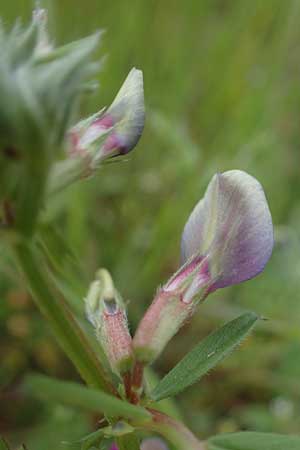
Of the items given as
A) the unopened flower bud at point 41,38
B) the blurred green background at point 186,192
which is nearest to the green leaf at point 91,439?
the unopened flower bud at point 41,38

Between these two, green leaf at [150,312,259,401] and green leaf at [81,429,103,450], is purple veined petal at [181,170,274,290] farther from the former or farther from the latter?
green leaf at [81,429,103,450]

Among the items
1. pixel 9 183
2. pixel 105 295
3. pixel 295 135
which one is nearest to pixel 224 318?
pixel 295 135

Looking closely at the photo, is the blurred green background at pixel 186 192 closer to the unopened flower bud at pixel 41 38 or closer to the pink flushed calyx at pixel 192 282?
the pink flushed calyx at pixel 192 282

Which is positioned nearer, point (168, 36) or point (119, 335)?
point (119, 335)

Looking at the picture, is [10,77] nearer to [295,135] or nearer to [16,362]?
[16,362]

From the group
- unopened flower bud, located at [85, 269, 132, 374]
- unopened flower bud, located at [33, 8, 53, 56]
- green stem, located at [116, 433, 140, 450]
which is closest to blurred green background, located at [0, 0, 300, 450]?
unopened flower bud, located at [85, 269, 132, 374]

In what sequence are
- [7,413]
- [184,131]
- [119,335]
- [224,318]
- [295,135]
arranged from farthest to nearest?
1. [295,135]
2. [184,131]
3. [224,318]
4. [7,413]
5. [119,335]
